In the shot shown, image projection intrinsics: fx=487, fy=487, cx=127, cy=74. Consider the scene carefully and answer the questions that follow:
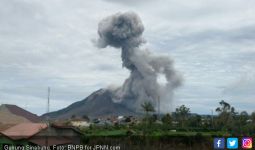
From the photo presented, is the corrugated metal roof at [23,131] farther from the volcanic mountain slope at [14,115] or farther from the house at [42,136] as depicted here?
the volcanic mountain slope at [14,115]

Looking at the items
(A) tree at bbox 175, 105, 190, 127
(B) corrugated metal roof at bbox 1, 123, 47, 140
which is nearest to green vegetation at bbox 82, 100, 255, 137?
(A) tree at bbox 175, 105, 190, 127

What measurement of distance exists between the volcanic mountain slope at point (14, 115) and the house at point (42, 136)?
111 feet

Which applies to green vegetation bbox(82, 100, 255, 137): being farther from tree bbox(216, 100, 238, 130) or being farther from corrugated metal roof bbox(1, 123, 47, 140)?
corrugated metal roof bbox(1, 123, 47, 140)

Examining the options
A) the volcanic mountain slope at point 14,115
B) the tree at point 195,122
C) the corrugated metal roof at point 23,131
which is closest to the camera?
the corrugated metal roof at point 23,131

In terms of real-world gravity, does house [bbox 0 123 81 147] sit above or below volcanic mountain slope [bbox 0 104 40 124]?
below

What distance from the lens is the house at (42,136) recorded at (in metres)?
49.9

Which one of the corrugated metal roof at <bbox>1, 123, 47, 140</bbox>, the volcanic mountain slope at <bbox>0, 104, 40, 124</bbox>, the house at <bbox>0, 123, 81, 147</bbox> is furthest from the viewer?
the volcanic mountain slope at <bbox>0, 104, 40, 124</bbox>

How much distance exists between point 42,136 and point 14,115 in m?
41.7

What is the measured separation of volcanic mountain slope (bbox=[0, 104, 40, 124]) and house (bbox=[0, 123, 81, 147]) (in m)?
33.8

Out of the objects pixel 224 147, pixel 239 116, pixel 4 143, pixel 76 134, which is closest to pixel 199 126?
pixel 239 116

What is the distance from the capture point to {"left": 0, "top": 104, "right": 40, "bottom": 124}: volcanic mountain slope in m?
87.8

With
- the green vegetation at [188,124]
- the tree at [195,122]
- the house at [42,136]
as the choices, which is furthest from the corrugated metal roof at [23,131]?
the tree at [195,122]

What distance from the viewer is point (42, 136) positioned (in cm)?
5028

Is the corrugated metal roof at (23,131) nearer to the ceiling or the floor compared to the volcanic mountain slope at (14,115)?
nearer to the floor
